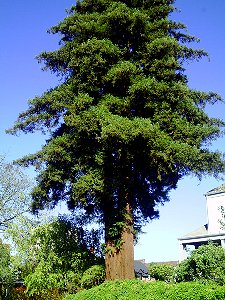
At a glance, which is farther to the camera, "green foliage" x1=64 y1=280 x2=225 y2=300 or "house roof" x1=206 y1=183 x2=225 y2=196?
"house roof" x1=206 y1=183 x2=225 y2=196

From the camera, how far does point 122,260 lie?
16.6 m

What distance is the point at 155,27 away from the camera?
19.4m

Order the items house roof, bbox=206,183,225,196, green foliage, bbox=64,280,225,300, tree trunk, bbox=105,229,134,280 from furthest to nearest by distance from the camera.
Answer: house roof, bbox=206,183,225,196
tree trunk, bbox=105,229,134,280
green foliage, bbox=64,280,225,300

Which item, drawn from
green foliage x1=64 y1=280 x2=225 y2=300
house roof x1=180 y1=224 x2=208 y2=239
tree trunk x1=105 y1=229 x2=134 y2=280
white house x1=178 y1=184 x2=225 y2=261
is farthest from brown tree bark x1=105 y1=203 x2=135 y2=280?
house roof x1=180 y1=224 x2=208 y2=239

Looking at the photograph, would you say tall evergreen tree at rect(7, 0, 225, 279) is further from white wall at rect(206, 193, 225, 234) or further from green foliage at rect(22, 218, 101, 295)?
white wall at rect(206, 193, 225, 234)

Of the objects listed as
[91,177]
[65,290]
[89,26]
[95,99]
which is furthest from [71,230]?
[89,26]

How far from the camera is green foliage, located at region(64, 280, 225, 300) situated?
9777 millimetres

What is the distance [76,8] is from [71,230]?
12.6 m

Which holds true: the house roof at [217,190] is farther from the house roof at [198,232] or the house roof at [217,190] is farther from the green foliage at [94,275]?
the green foliage at [94,275]

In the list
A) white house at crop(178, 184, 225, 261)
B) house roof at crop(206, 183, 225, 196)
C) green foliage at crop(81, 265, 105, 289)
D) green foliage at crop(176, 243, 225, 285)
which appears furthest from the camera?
house roof at crop(206, 183, 225, 196)

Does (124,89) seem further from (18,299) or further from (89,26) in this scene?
(18,299)

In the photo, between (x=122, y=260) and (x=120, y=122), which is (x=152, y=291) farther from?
(x=120, y=122)

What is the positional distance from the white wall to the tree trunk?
18.5m

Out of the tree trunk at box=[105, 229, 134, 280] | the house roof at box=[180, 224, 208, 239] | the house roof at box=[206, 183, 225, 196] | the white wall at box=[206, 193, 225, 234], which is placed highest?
the house roof at box=[206, 183, 225, 196]
